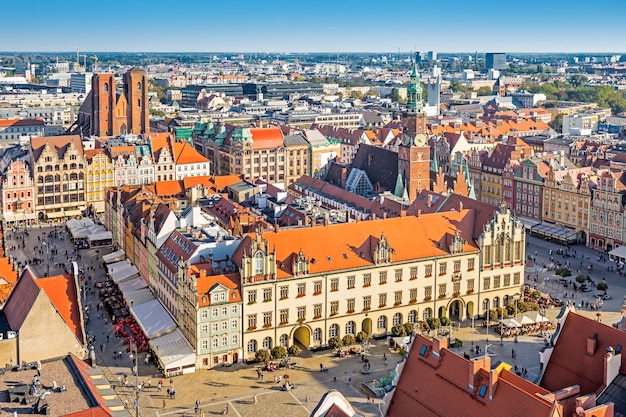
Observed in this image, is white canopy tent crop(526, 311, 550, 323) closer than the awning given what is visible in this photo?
Result: Yes

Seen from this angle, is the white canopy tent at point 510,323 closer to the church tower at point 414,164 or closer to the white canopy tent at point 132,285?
the white canopy tent at point 132,285

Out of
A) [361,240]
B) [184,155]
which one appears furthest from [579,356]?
[184,155]

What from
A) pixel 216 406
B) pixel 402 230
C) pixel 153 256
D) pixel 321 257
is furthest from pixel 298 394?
pixel 153 256

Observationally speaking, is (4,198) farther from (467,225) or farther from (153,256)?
(467,225)

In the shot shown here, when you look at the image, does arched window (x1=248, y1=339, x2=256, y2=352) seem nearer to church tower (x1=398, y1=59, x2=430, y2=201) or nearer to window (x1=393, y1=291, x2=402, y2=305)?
window (x1=393, y1=291, x2=402, y2=305)

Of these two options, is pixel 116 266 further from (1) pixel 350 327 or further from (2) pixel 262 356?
(1) pixel 350 327

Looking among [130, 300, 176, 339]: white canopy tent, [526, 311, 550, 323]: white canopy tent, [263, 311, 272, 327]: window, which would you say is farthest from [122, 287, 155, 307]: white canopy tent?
[526, 311, 550, 323]: white canopy tent
